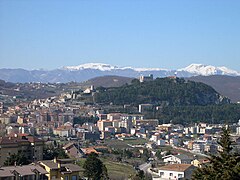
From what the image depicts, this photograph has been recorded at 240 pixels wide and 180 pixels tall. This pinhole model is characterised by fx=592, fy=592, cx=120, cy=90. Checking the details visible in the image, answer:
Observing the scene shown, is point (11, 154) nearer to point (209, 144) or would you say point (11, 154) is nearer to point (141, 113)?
point (209, 144)

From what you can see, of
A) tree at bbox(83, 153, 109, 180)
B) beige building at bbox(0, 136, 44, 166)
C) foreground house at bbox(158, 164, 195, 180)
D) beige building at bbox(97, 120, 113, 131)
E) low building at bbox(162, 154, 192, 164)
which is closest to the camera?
tree at bbox(83, 153, 109, 180)

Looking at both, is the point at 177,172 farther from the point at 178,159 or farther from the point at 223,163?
the point at 223,163

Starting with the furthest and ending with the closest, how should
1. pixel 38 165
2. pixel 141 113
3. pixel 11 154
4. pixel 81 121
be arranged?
1. pixel 141 113
2. pixel 81 121
3. pixel 11 154
4. pixel 38 165

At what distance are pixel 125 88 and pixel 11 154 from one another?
182ft

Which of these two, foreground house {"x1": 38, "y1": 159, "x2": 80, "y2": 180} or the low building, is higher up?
foreground house {"x1": 38, "y1": 159, "x2": 80, "y2": 180}

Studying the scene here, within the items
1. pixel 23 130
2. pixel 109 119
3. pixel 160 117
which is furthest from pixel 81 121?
pixel 23 130

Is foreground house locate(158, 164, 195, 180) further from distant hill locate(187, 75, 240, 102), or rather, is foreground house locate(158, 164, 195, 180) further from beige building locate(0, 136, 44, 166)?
distant hill locate(187, 75, 240, 102)

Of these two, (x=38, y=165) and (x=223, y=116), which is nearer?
(x=38, y=165)

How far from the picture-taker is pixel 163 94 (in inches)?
2820

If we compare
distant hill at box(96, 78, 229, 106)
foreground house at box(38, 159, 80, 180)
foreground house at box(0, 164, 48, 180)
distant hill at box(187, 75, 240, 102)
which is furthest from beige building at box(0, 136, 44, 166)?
distant hill at box(187, 75, 240, 102)

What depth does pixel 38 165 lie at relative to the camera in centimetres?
1628

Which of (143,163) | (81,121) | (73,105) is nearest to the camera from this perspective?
(143,163)

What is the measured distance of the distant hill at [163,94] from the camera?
70.4 meters

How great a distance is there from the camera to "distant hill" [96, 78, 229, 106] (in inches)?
2771
